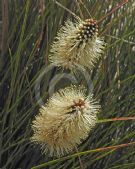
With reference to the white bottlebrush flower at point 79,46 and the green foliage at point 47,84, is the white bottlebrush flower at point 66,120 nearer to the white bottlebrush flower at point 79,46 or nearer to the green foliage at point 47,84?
the white bottlebrush flower at point 79,46

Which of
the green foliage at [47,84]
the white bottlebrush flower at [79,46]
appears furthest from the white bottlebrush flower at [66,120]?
the green foliage at [47,84]

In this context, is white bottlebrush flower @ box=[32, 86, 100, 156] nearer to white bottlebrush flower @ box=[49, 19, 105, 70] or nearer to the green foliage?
white bottlebrush flower @ box=[49, 19, 105, 70]

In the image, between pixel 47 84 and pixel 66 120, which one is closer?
pixel 66 120

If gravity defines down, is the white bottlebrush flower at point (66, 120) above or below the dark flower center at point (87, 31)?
below

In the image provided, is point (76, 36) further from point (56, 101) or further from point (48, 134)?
point (48, 134)

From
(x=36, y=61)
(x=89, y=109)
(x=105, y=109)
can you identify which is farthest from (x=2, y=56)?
(x=89, y=109)

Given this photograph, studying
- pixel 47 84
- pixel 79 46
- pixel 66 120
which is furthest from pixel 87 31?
pixel 47 84

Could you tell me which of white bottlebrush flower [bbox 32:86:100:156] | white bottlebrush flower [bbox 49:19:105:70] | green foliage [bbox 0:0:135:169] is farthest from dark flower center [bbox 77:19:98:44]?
green foliage [bbox 0:0:135:169]

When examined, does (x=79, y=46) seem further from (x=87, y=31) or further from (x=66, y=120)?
(x=66, y=120)
